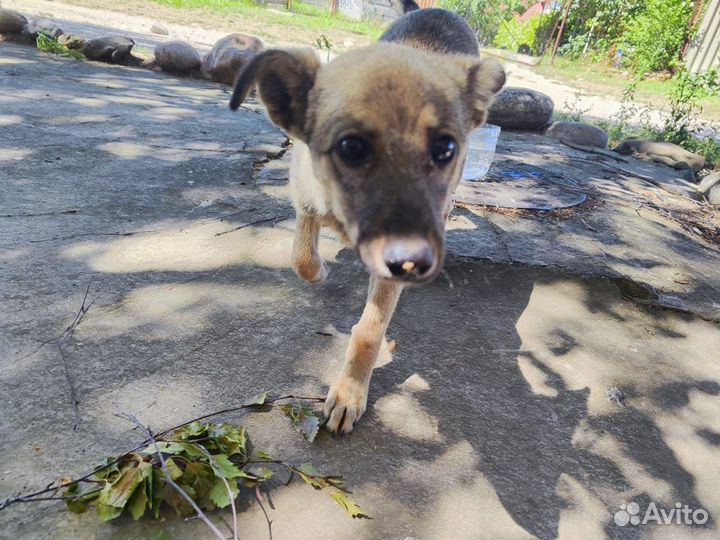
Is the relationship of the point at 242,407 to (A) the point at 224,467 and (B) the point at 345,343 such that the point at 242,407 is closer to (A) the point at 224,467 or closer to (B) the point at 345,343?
(A) the point at 224,467

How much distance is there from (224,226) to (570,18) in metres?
21.8

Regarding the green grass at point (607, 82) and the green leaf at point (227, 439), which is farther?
the green grass at point (607, 82)

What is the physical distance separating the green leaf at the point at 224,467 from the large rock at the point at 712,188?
689cm

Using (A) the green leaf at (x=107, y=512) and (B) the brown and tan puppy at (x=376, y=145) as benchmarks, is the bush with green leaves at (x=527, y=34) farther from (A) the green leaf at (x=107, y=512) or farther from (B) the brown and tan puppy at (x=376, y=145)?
(A) the green leaf at (x=107, y=512)

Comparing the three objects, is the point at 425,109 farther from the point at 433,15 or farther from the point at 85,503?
the point at 433,15

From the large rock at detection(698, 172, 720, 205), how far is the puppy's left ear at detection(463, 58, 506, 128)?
531cm

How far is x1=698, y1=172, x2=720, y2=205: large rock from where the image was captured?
21.1 ft

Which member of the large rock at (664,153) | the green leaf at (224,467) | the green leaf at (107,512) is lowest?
the large rock at (664,153)

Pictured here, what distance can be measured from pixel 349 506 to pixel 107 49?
1013 centimetres

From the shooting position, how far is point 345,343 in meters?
2.79

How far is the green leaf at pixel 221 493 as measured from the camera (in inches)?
Result: 66.4

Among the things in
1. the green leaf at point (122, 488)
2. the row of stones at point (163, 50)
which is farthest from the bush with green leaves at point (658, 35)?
the green leaf at point (122, 488)

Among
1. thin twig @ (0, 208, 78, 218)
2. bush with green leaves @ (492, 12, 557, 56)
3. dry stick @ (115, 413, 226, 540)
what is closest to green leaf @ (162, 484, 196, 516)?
dry stick @ (115, 413, 226, 540)

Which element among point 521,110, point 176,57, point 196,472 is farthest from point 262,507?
point 176,57
